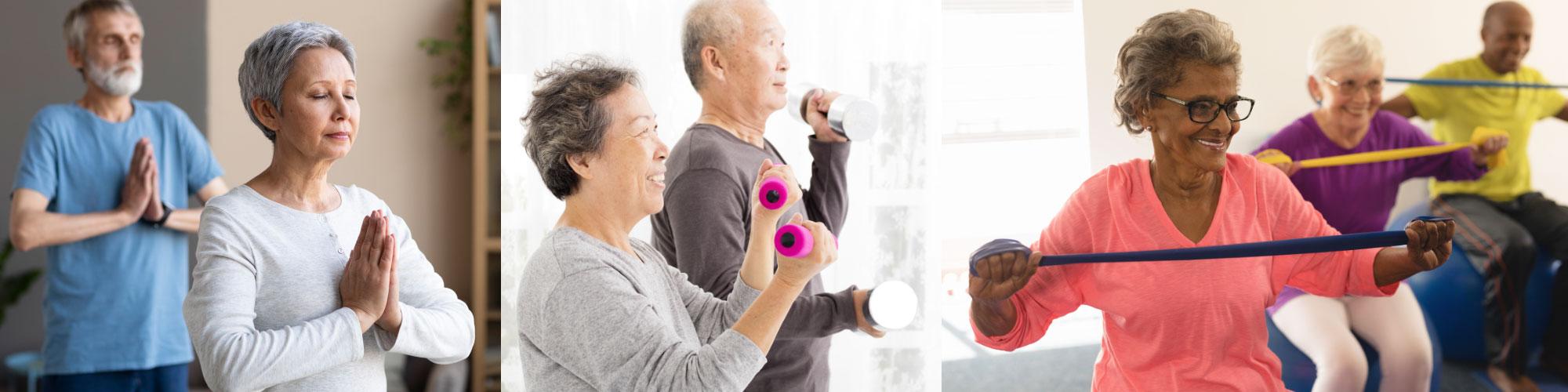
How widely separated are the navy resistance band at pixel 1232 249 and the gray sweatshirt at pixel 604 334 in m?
0.51

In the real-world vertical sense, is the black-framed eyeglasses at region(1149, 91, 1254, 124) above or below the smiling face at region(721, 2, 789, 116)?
below

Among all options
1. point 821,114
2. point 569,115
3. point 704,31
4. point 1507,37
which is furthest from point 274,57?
point 1507,37

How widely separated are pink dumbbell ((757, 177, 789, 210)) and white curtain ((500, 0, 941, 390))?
2.55 feet

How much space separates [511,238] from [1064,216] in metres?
1.16

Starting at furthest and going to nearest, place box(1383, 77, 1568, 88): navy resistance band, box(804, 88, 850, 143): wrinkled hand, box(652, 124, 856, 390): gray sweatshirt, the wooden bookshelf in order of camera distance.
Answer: the wooden bookshelf < box(1383, 77, 1568, 88): navy resistance band < box(804, 88, 850, 143): wrinkled hand < box(652, 124, 856, 390): gray sweatshirt

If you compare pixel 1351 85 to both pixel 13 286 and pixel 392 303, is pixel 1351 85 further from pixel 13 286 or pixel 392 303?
pixel 13 286

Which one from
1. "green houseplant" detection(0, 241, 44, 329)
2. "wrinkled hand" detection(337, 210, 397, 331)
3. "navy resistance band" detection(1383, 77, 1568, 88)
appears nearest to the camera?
"wrinkled hand" detection(337, 210, 397, 331)

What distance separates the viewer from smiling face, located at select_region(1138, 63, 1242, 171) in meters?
1.96

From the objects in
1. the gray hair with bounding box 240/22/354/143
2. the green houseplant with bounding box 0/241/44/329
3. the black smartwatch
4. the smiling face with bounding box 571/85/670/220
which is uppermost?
the gray hair with bounding box 240/22/354/143

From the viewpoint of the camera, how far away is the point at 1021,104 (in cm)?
317

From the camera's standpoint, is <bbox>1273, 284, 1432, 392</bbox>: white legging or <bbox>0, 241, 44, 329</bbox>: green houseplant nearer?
<bbox>1273, 284, 1432, 392</bbox>: white legging

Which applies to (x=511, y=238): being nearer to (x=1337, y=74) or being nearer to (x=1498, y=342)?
(x=1337, y=74)

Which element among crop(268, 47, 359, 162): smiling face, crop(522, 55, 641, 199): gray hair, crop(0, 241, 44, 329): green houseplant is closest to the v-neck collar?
crop(522, 55, 641, 199): gray hair

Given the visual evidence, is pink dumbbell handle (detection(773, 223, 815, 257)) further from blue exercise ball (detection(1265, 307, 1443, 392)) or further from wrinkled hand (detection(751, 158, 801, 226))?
blue exercise ball (detection(1265, 307, 1443, 392))
